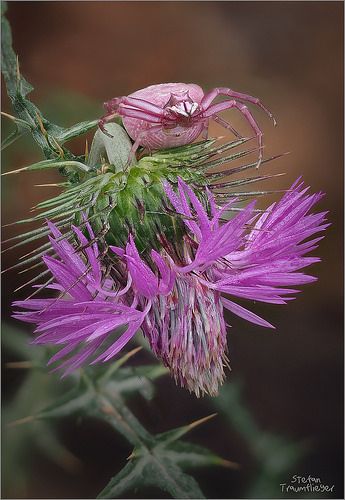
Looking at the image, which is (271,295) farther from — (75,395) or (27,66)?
(27,66)

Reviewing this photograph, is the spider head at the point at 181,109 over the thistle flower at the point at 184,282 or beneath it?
over

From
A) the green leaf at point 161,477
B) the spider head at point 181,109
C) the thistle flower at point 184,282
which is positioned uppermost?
the spider head at point 181,109

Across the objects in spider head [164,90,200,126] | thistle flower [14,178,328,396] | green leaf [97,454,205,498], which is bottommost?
green leaf [97,454,205,498]

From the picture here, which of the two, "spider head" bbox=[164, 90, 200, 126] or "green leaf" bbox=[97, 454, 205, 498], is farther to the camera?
"green leaf" bbox=[97, 454, 205, 498]

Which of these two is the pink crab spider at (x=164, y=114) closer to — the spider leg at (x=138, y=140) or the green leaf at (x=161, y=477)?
the spider leg at (x=138, y=140)

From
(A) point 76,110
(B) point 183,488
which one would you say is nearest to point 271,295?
(B) point 183,488

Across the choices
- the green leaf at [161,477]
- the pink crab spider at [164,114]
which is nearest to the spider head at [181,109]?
the pink crab spider at [164,114]

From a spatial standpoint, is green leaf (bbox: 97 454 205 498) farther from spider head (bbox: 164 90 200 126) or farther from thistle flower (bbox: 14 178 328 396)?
spider head (bbox: 164 90 200 126)

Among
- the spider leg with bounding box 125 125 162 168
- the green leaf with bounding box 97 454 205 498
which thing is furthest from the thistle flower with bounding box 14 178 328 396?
the green leaf with bounding box 97 454 205 498
